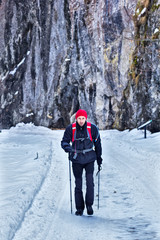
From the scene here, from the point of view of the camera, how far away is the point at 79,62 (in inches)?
1517

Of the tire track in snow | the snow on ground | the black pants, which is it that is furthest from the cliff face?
the black pants

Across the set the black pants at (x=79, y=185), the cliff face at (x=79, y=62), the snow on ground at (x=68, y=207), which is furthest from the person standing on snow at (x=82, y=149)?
the cliff face at (x=79, y=62)

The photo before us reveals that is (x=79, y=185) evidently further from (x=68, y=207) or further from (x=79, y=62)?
(x=79, y=62)

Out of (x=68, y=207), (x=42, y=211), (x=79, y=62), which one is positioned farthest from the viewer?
(x=79, y=62)

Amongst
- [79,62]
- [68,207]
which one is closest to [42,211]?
[68,207]

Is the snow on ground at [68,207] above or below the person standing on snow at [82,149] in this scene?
below

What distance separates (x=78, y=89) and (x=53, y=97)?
20.7 feet

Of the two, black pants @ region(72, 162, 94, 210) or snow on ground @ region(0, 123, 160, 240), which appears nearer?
snow on ground @ region(0, 123, 160, 240)

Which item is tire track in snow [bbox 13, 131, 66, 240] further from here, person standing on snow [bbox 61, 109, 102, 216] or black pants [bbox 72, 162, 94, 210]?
person standing on snow [bbox 61, 109, 102, 216]

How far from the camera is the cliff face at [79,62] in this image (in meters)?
24.1

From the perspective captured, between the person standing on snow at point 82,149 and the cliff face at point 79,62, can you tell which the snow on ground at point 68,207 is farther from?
the cliff face at point 79,62

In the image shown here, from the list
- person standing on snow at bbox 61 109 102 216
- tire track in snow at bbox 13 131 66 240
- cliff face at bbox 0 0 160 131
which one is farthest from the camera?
cliff face at bbox 0 0 160 131

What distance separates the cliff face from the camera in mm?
24067

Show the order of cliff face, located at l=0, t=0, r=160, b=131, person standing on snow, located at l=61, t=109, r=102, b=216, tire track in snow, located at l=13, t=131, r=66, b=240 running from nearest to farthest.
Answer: tire track in snow, located at l=13, t=131, r=66, b=240, person standing on snow, located at l=61, t=109, r=102, b=216, cliff face, located at l=0, t=0, r=160, b=131
